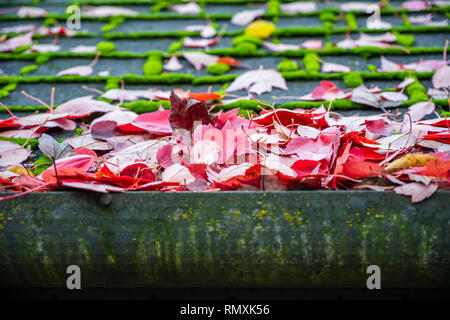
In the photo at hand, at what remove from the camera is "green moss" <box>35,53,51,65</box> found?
166 centimetres

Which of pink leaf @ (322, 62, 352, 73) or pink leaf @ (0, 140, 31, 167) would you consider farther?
pink leaf @ (322, 62, 352, 73)

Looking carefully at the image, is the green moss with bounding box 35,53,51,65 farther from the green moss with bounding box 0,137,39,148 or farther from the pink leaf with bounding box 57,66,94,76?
the green moss with bounding box 0,137,39,148

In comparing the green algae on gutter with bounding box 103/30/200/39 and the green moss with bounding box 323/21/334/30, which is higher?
the green moss with bounding box 323/21/334/30

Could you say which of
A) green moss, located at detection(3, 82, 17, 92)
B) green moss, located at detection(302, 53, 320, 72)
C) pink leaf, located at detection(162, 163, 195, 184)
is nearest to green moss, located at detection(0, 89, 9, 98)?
green moss, located at detection(3, 82, 17, 92)

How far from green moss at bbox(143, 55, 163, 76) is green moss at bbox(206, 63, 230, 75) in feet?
0.74

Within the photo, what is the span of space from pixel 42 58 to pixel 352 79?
1.43 metres

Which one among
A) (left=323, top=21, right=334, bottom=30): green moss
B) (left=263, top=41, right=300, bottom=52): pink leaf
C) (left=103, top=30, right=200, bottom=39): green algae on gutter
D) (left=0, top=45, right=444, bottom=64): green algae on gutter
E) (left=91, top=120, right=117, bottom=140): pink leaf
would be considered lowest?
(left=91, top=120, right=117, bottom=140): pink leaf

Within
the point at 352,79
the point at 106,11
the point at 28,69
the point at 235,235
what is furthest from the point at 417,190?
the point at 106,11

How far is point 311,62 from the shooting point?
62.0 inches

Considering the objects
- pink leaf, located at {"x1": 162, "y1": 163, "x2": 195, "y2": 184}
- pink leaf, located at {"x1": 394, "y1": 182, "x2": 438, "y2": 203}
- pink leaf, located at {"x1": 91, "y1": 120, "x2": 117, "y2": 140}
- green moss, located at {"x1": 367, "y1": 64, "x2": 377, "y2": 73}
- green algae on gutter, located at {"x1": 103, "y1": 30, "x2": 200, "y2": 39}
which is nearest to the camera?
pink leaf, located at {"x1": 394, "y1": 182, "x2": 438, "y2": 203}

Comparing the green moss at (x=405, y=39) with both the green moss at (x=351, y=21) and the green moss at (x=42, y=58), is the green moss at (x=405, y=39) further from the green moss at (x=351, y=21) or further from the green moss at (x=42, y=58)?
the green moss at (x=42, y=58)

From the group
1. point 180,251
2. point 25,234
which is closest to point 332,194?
point 180,251

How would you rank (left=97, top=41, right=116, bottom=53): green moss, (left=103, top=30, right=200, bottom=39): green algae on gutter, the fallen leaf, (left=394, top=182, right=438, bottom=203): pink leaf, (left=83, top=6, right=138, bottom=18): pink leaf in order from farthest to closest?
(left=83, top=6, right=138, bottom=18): pink leaf < (left=103, top=30, right=200, bottom=39): green algae on gutter < (left=97, top=41, right=116, bottom=53): green moss < the fallen leaf < (left=394, top=182, right=438, bottom=203): pink leaf

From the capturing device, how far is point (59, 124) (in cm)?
121
